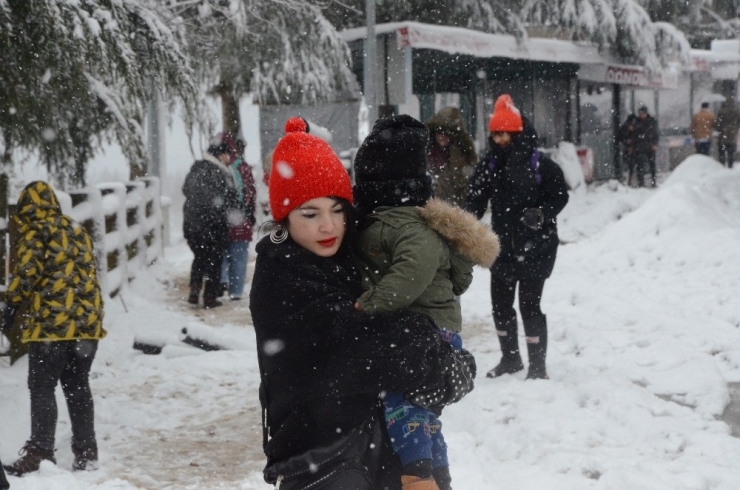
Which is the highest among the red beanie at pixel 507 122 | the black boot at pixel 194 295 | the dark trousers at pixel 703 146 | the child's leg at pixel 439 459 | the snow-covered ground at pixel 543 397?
the red beanie at pixel 507 122

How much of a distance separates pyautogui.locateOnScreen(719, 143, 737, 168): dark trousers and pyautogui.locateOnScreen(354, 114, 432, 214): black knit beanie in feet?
84.4

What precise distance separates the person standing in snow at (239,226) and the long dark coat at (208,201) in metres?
0.09

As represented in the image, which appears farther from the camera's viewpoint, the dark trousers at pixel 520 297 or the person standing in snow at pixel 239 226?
the person standing in snow at pixel 239 226

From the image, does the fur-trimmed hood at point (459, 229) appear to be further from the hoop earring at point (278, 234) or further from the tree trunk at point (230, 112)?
the tree trunk at point (230, 112)

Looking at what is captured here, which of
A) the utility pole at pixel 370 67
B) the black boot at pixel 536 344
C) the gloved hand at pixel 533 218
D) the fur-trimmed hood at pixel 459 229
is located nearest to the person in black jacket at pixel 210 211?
the utility pole at pixel 370 67

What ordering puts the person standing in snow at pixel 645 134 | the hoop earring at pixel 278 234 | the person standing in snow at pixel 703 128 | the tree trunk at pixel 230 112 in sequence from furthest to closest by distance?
the person standing in snow at pixel 703 128, the person standing in snow at pixel 645 134, the tree trunk at pixel 230 112, the hoop earring at pixel 278 234

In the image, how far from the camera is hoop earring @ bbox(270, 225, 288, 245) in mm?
2523

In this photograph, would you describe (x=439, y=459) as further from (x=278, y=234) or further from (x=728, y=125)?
(x=728, y=125)

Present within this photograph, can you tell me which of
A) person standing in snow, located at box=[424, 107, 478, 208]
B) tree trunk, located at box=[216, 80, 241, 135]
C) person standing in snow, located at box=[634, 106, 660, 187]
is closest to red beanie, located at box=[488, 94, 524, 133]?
person standing in snow, located at box=[424, 107, 478, 208]

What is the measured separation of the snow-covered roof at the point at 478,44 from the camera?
16.2m

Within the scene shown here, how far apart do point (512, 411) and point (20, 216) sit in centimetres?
318

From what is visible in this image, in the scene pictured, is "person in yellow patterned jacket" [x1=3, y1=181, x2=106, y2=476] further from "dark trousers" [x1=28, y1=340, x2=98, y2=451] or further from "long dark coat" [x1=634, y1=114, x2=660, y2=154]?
"long dark coat" [x1=634, y1=114, x2=660, y2=154]

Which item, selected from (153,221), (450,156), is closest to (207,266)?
(153,221)

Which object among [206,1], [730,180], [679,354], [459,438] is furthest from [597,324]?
[730,180]
